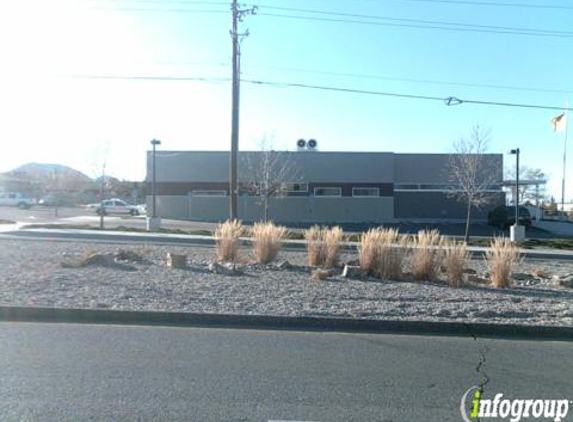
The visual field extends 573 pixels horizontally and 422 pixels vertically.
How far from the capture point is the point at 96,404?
15.8ft

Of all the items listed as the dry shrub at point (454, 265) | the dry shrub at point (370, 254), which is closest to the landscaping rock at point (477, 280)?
the dry shrub at point (454, 265)

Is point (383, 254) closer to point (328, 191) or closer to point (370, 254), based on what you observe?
point (370, 254)

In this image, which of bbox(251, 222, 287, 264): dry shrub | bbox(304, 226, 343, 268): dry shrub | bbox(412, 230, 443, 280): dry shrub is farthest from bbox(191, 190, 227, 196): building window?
bbox(412, 230, 443, 280): dry shrub

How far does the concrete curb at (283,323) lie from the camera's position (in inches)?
308

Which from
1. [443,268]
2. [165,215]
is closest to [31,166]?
[165,215]

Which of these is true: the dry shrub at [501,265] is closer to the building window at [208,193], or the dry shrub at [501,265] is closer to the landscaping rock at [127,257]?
the landscaping rock at [127,257]

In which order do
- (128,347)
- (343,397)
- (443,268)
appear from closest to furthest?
1. (343,397)
2. (128,347)
3. (443,268)

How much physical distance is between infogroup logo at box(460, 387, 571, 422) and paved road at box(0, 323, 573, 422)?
119 millimetres

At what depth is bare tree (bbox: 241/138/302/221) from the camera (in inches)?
1676

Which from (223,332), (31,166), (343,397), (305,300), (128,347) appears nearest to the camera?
(343,397)

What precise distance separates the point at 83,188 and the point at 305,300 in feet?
335

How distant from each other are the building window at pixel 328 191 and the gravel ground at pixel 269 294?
32196mm

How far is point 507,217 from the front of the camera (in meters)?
41.0

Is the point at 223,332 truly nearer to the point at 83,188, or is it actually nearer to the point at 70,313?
the point at 70,313
